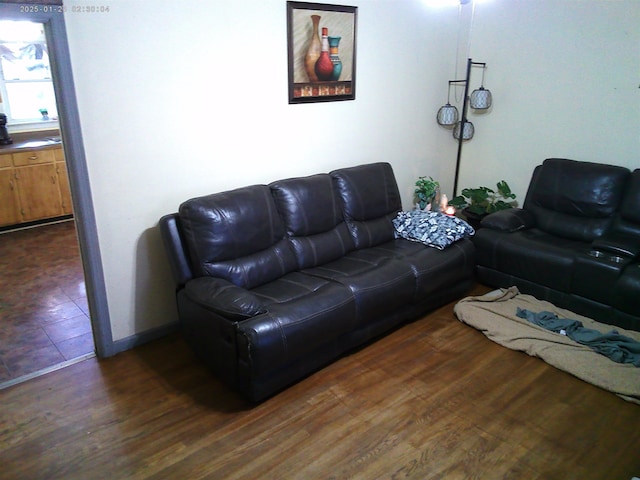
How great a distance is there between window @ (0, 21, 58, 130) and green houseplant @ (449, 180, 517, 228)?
14.1 ft

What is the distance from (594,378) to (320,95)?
2.51 m

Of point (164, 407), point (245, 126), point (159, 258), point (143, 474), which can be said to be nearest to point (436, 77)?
point (245, 126)

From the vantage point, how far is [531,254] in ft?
11.2

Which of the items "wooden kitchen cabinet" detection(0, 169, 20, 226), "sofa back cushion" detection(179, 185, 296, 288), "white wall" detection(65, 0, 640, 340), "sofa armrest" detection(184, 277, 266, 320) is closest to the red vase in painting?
"white wall" detection(65, 0, 640, 340)

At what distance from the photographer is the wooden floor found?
2.07m

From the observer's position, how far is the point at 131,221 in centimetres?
280

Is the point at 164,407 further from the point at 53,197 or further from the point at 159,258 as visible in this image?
the point at 53,197

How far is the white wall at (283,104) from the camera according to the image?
262cm

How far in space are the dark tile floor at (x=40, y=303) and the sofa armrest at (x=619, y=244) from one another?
3.37 metres

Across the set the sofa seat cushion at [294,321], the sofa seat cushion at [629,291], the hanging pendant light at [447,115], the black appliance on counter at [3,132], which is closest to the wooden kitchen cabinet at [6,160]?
the black appliance on counter at [3,132]

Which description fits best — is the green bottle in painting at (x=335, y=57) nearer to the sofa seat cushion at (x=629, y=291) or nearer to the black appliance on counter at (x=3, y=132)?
the sofa seat cushion at (x=629, y=291)

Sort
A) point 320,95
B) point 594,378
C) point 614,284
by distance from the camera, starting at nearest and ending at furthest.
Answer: point 594,378
point 614,284
point 320,95

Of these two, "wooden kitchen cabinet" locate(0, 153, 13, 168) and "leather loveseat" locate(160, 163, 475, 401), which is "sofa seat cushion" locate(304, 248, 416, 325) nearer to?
"leather loveseat" locate(160, 163, 475, 401)

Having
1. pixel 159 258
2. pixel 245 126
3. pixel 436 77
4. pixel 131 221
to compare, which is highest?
pixel 436 77
